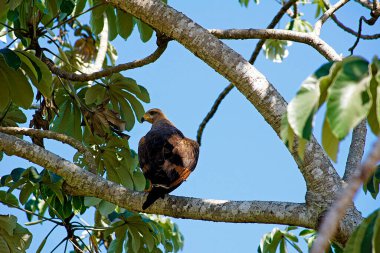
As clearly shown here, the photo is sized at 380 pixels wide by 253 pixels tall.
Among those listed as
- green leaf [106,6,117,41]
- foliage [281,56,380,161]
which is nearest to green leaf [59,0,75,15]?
green leaf [106,6,117,41]

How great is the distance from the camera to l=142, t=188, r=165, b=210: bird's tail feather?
3564 millimetres

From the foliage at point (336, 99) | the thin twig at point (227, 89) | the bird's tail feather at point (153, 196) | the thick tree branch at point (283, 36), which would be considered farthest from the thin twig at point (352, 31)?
the foliage at point (336, 99)

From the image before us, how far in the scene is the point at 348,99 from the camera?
1.61 metres

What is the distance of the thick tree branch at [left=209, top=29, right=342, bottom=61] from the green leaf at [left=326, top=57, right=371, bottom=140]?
2.04 metres

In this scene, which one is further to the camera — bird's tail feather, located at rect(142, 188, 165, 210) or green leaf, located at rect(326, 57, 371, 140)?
bird's tail feather, located at rect(142, 188, 165, 210)

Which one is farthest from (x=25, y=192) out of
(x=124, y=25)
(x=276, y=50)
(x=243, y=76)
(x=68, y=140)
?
(x=276, y=50)

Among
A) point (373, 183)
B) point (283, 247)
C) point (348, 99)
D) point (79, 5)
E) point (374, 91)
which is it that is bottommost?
point (348, 99)

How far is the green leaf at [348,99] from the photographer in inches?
62.1

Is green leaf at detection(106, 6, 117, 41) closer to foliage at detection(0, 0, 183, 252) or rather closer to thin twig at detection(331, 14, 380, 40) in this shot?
foliage at detection(0, 0, 183, 252)

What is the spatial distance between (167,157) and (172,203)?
3.21ft

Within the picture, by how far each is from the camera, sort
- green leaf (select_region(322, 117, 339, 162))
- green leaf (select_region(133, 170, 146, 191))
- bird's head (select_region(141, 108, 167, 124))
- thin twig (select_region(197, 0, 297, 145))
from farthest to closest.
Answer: bird's head (select_region(141, 108, 167, 124))
thin twig (select_region(197, 0, 297, 145))
green leaf (select_region(133, 170, 146, 191))
green leaf (select_region(322, 117, 339, 162))

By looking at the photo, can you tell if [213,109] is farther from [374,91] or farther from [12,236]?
[374,91]

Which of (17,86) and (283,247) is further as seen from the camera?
(283,247)

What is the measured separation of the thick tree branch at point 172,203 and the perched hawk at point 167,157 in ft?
0.82
